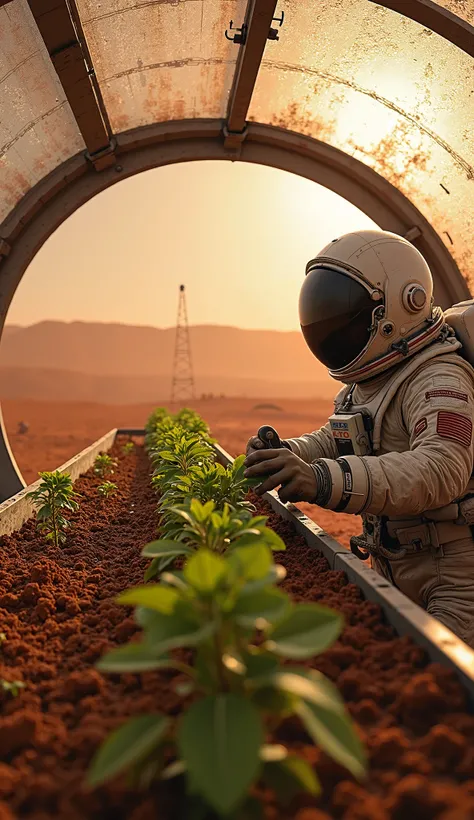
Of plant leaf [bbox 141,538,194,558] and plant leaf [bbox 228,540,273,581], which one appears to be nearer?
plant leaf [bbox 228,540,273,581]

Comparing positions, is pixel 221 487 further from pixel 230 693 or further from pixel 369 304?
pixel 230 693

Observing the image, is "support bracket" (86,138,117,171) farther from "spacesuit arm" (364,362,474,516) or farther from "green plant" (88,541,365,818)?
"green plant" (88,541,365,818)

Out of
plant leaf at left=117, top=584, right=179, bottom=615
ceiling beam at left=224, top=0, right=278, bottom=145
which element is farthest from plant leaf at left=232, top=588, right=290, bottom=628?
ceiling beam at left=224, top=0, right=278, bottom=145

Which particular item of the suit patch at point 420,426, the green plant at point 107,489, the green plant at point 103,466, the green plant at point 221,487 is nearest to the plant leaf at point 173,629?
the green plant at point 221,487

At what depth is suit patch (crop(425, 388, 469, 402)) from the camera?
9.42 ft

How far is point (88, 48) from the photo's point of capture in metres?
4.95

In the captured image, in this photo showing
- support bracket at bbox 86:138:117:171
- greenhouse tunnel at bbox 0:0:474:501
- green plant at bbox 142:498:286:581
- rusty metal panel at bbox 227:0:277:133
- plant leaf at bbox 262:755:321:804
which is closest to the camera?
plant leaf at bbox 262:755:321:804

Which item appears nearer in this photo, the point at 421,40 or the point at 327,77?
the point at 421,40

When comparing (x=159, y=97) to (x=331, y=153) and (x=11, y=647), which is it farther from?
(x=11, y=647)

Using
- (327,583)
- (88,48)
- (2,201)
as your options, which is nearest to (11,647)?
(327,583)

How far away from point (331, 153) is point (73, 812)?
240 inches

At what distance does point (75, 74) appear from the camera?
477 cm

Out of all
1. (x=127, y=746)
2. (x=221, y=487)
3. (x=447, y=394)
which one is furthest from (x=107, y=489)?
(x=127, y=746)

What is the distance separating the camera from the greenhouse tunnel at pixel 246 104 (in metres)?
4.78
